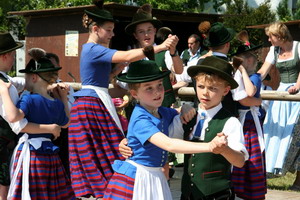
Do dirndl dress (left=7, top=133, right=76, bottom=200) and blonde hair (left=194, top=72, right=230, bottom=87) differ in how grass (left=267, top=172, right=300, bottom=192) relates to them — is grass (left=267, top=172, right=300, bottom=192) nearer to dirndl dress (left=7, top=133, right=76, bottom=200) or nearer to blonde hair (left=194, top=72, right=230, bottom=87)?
dirndl dress (left=7, top=133, right=76, bottom=200)

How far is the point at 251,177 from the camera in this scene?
550cm

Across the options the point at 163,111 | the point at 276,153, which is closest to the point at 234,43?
the point at 276,153

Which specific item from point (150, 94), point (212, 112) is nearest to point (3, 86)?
point (150, 94)

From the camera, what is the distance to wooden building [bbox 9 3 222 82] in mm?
13883

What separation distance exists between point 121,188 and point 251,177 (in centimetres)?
198

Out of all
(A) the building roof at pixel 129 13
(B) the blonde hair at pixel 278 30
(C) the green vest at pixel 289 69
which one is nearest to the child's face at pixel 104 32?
(B) the blonde hair at pixel 278 30

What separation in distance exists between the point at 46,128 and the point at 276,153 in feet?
13.1

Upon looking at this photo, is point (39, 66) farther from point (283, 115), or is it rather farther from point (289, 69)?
point (283, 115)

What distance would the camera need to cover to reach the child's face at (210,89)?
375 centimetres

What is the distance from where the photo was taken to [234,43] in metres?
20.1

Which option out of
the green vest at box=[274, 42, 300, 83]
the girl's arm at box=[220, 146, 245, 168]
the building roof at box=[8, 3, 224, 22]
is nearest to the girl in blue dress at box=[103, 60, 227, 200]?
the girl's arm at box=[220, 146, 245, 168]

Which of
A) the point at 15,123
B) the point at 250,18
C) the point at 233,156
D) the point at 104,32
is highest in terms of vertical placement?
the point at 104,32

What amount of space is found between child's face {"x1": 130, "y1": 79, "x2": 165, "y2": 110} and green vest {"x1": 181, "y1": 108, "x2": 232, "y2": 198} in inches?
14.6

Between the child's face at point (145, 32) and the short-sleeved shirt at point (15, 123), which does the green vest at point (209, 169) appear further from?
the child's face at point (145, 32)
